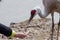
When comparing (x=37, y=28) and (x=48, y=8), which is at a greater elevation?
(x=48, y=8)

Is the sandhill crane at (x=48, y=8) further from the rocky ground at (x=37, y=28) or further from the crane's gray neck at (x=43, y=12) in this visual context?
the rocky ground at (x=37, y=28)

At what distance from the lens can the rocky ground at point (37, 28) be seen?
15.9 feet

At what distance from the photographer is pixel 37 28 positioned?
524cm

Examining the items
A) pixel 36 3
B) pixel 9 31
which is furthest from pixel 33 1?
pixel 9 31

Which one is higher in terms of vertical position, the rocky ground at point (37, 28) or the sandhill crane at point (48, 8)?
the sandhill crane at point (48, 8)

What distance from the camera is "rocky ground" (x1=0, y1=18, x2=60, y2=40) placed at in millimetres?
4854

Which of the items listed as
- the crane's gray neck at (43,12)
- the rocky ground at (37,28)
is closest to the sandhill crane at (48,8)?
the crane's gray neck at (43,12)

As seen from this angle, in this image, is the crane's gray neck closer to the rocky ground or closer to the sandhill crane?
the sandhill crane

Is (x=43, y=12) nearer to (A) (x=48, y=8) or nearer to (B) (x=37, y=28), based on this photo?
(A) (x=48, y=8)

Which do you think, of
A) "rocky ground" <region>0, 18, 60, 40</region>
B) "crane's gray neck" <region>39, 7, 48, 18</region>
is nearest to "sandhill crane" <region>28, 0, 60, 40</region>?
"crane's gray neck" <region>39, 7, 48, 18</region>

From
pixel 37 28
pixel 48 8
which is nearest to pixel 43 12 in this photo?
pixel 48 8

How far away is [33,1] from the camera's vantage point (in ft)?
19.5

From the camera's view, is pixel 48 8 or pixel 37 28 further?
pixel 37 28

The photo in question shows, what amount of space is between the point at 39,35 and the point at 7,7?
1.18m
